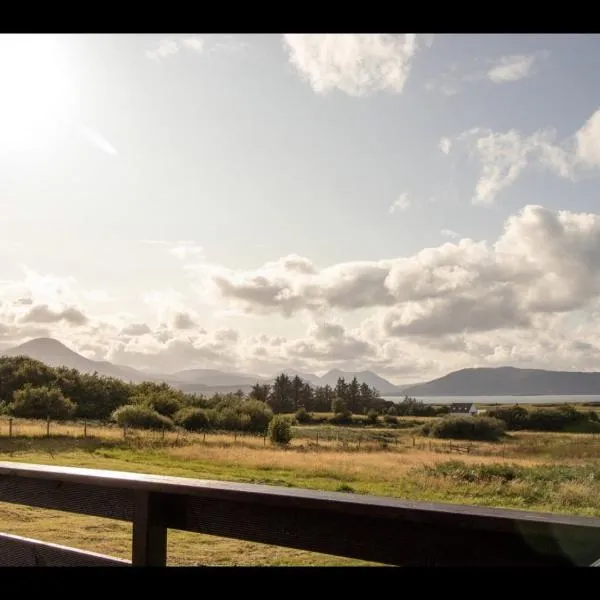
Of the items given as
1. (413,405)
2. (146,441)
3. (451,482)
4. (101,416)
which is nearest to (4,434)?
(146,441)

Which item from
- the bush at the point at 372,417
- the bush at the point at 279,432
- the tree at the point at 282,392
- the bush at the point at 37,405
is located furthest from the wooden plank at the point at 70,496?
the tree at the point at 282,392

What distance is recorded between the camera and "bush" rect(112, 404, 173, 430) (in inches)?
1873

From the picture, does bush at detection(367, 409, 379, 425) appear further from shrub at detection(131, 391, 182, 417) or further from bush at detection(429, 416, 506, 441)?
shrub at detection(131, 391, 182, 417)

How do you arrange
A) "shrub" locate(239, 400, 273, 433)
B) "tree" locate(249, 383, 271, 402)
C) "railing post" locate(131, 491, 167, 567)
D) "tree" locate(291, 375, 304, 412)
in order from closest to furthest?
1. "railing post" locate(131, 491, 167, 567)
2. "shrub" locate(239, 400, 273, 433)
3. "tree" locate(249, 383, 271, 402)
4. "tree" locate(291, 375, 304, 412)

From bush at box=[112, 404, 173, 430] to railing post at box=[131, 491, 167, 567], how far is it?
46149mm

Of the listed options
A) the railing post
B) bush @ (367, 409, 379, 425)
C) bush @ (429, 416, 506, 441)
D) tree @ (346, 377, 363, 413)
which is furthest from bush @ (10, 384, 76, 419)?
tree @ (346, 377, 363, 413)

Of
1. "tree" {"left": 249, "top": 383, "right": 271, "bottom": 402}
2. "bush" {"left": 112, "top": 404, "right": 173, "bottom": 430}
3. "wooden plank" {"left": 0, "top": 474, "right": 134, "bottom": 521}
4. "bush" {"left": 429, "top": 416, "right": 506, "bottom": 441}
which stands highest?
"tree" {"left": 249, "top": 383, "right": 271, "bottom": 402}

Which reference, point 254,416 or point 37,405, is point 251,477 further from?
point 254,416

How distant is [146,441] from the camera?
32469 millimetres

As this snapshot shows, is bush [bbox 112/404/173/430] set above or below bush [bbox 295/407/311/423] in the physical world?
above

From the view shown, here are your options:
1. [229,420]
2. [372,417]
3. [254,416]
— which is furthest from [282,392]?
[229,420]

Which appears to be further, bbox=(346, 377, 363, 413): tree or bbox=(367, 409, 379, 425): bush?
bbox=(346, 377, 363, 413): tree
